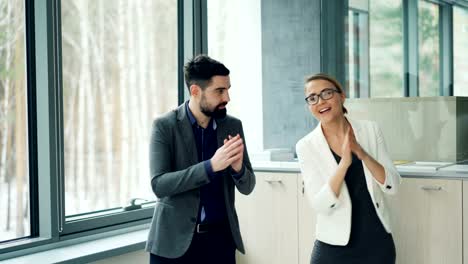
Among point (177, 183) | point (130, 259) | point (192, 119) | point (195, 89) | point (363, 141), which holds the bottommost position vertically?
point (130, 259)

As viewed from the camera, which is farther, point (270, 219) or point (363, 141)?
point (270, 219)

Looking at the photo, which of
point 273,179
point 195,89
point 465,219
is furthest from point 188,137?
point 465,219

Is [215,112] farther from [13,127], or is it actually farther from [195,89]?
[13,127]

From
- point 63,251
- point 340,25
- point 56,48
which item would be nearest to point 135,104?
point 56,48

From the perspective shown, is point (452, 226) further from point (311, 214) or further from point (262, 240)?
point (262, 240)

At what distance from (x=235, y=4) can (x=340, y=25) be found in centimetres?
84

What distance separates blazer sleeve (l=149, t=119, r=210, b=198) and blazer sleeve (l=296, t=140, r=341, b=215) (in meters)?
0.53

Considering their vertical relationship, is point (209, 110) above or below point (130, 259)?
above

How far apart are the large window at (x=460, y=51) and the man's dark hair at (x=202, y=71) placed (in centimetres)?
149

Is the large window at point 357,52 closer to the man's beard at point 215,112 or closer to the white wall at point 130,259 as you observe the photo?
the man's beard at point 215,112

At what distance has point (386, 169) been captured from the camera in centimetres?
261

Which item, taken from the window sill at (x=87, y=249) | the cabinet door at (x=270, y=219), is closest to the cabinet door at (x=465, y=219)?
the cabinet door at (x=270, y=219)

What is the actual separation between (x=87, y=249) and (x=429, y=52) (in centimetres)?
211

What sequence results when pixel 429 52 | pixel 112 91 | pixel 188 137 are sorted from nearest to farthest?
pixel 188 137 → pixel 429 52 → pixel 112 91
